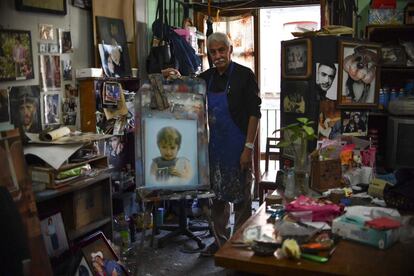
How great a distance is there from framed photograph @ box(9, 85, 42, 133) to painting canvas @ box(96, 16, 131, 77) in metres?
0.69

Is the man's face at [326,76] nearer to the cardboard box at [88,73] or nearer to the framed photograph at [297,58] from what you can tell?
the framed photograph at [297,58]

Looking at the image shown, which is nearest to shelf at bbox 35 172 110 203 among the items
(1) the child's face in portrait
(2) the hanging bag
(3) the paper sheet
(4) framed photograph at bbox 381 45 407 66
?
(3) the paper sheet

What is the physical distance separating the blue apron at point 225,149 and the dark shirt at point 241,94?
3 centimetres

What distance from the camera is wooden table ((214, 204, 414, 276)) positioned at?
1304mm

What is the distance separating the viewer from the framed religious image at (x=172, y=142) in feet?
8.50

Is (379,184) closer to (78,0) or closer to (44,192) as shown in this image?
(44,192)

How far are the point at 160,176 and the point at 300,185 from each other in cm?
91

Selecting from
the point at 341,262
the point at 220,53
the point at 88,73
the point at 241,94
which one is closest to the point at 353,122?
the point at 241,94

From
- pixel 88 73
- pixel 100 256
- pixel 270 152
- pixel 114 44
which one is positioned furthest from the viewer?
pixel 270 152

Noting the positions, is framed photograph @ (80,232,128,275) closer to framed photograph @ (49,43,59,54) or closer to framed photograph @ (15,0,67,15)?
framed photograph @ (49,43,59,54)

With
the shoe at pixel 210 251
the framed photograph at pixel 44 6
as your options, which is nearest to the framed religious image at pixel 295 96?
the shoe at pixel 210 251

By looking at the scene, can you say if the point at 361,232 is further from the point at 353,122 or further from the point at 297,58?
the point at 297,58

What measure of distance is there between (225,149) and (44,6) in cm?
146

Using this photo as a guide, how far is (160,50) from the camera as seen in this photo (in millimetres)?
3697
